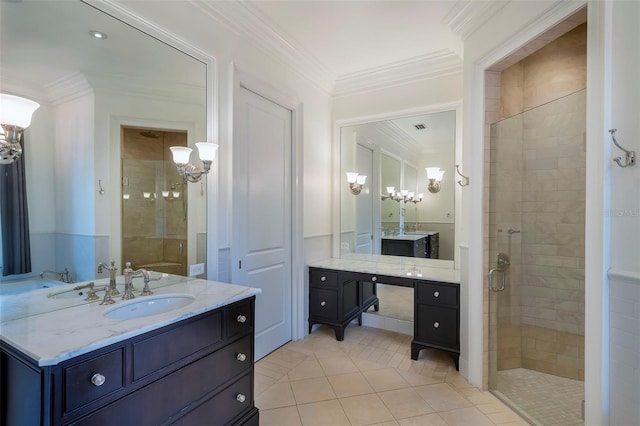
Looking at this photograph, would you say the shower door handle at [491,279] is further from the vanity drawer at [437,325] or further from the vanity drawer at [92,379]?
the vanity drawer at [92,379]

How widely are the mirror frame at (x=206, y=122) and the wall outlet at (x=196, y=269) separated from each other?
48 millimetres

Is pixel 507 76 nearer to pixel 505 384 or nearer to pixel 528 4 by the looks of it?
pixel 528 4

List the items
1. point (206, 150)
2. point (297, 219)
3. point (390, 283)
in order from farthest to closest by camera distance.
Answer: point (297, 219) < point (390, 283) < point (206, 150)

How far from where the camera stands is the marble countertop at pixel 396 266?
282 cm

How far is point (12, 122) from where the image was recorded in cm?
129

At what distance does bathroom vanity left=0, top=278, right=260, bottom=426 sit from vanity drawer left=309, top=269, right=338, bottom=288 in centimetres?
148

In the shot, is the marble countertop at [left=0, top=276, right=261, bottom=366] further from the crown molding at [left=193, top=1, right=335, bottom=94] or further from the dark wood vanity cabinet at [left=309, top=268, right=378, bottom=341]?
the crown molding at [left=193, top=1, right=335, bottom=94]

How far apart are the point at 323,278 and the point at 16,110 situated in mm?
2612

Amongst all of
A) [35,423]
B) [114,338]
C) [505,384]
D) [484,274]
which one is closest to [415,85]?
[484,274]

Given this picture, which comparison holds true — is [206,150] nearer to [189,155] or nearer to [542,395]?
[189,155]

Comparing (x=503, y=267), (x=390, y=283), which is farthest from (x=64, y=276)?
(x=503, y=267)

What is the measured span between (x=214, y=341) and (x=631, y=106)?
88.0 inches

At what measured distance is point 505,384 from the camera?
90.2 inches

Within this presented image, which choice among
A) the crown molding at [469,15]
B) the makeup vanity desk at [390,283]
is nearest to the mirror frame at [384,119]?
the makeup vanity desk at [390,283]
